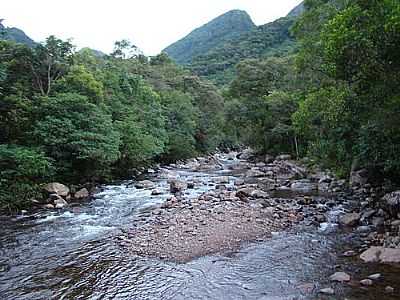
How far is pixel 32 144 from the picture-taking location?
17.8 metres

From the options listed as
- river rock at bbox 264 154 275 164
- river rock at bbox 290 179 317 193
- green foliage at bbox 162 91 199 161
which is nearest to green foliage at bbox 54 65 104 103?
river rock at bbox 290 179 317 193

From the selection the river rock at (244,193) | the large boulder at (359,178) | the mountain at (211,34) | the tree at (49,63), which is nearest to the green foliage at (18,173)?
the tree at (49,63)

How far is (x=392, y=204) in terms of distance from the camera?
12109 mm

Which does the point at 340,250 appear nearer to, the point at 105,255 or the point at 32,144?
the point at 105,255

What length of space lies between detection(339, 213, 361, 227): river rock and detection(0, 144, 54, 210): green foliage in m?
11.8

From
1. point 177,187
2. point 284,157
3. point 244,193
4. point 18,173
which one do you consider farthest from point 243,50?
point 18,173

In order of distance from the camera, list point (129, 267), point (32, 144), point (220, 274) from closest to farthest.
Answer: point (220, 274), point (129, 267), point (32, 144)

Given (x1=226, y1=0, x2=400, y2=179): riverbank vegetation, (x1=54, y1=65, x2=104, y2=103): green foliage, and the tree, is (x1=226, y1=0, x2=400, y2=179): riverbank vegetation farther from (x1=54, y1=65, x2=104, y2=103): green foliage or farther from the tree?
the tree

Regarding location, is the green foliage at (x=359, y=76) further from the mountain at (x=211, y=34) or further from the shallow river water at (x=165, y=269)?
the mountain at (x=211, y=34)

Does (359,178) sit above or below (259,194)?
below

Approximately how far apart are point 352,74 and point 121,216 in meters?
8.92

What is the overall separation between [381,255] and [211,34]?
149 meters

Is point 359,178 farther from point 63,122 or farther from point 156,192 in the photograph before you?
point 63,122

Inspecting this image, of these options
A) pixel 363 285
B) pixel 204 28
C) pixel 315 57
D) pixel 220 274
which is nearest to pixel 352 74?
pixel 363 285
